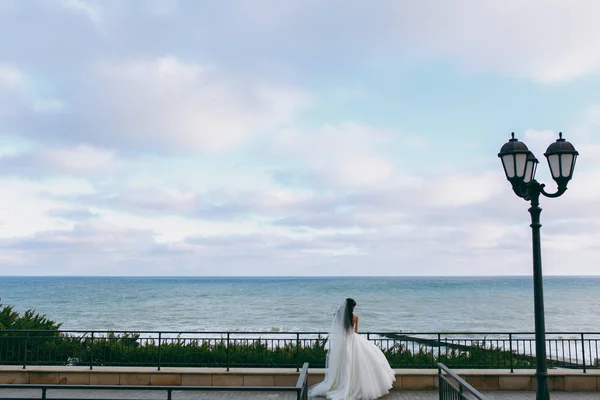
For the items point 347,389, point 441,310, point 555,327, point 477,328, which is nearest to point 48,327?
point 347,389

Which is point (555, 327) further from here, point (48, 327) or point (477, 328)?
point (48, 327)

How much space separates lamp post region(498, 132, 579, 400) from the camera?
343 inches

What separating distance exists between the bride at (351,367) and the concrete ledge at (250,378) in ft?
3.37

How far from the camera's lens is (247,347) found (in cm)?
1580

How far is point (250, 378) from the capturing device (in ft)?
43.3

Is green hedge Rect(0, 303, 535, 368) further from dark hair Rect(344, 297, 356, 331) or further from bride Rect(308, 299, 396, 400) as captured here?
Answer: dark hair Rect(344, 297, 356, 331)

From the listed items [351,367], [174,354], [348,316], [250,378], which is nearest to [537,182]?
[348,316]

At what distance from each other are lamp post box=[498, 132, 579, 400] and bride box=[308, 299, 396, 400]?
3.92 metres

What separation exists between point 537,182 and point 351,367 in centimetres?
561

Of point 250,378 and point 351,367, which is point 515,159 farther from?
point 250,378

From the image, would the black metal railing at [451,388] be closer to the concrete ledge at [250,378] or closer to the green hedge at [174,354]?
the concrete ledge at [250,378]

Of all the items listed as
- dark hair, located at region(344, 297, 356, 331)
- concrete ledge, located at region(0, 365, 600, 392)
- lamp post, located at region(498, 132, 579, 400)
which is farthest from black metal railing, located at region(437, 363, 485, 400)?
concrete ledge, located at region(0, 365, 600, 392)

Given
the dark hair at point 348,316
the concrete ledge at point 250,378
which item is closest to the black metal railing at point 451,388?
the dark hair at point 348,316

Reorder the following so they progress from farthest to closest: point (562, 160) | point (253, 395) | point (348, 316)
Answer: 1. point (253, 395)
2. point (348, 316)
3. point (562, 160)
